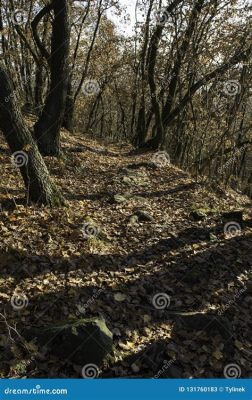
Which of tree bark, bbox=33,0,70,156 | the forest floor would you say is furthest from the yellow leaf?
tree bark, bbox=33,0,70,156

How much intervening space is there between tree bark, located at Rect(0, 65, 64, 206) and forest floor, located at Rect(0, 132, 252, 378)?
34 centimetres

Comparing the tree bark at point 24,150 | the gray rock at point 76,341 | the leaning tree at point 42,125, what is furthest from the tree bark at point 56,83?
the gray rock at point 76,341

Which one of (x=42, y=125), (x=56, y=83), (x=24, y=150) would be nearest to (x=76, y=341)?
(x=24, y=150)

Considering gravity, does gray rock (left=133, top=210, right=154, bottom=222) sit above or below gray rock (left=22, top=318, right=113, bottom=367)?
above

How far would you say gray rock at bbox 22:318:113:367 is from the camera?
549 centimetres

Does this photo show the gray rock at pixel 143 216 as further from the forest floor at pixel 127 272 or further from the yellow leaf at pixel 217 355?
the yellow leaf at pixel 217 355

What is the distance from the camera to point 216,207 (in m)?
11.7

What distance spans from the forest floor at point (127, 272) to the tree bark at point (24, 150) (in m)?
0.34

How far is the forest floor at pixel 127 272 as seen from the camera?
5.87 metres

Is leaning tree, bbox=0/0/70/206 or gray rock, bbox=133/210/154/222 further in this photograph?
gray rock, bbox=133/210/154/222

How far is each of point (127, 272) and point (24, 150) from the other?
3.26 m

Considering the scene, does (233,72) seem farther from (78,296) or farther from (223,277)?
(78,296)

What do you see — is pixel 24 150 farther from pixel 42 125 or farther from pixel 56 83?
pixel 56 83

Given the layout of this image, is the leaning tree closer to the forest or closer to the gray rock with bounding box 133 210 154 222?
the forest
